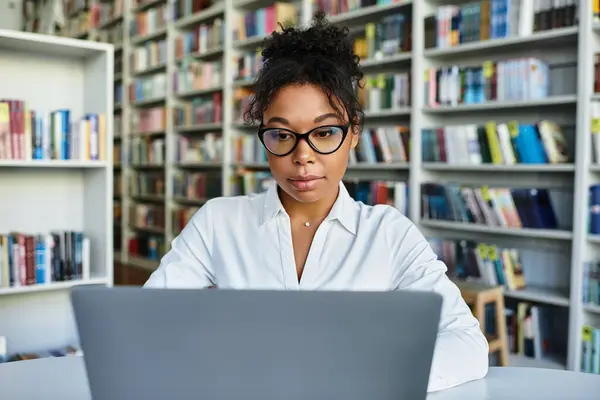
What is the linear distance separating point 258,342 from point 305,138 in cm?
59

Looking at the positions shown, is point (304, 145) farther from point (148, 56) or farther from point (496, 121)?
point (148, 56)

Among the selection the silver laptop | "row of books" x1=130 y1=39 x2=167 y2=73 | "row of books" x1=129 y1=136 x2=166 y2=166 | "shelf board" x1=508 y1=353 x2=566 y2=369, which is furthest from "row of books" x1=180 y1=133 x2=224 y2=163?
the silver laptop

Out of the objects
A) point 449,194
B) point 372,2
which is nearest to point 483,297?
point 449,194

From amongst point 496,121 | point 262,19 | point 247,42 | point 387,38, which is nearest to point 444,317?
point 496,121

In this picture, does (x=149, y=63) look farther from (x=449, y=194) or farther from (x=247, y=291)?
(x=247, y=291)

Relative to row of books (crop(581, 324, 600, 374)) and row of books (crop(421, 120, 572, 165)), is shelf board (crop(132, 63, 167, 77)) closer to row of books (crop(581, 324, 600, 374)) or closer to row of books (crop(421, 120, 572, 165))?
row of books (crop(421, 120, 572, 165))

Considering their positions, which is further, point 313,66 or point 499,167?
point 499,167

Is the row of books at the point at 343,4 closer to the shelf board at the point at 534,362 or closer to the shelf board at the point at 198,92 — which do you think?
the shelf board at the point at 198,92

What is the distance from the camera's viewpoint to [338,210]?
49.2 inches

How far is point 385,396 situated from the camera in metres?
0.50

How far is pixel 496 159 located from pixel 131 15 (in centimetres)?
463

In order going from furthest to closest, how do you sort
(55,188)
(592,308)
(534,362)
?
1. (534,362)
2. (592,308)
3. (55,188)

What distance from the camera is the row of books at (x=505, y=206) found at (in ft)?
10.6

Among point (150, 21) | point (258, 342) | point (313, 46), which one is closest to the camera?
point (258, 342)
